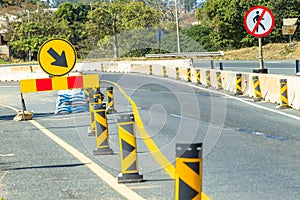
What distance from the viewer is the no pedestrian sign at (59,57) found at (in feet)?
46.9

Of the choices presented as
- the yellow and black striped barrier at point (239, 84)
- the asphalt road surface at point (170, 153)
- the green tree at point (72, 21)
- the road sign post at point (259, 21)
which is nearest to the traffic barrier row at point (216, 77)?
the yellow and black striped barrier at point (239, 84)

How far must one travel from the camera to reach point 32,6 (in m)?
107

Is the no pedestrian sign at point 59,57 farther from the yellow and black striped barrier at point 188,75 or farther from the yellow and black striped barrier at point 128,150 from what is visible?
the yellow and black striped barrier at point 188,75

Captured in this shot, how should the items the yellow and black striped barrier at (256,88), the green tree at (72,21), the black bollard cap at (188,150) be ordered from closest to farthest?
the black bollard cap at (188,150) → the yellow and black striped barrier at (256,88) → the green tree at (72,21)

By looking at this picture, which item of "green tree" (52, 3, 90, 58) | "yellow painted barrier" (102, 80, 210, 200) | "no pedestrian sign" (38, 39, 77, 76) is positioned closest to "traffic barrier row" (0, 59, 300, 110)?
"yellow painted barrier" (102, 80, 210, 200)

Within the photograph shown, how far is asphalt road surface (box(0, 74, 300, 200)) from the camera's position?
855cm

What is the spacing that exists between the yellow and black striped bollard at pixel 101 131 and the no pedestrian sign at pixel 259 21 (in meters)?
11.3

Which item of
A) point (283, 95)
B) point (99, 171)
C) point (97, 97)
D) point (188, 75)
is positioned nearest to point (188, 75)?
point (188, 75)

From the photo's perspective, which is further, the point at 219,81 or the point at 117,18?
the point at 117,18

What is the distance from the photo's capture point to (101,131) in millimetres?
11375

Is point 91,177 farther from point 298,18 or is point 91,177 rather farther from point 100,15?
point 100,15

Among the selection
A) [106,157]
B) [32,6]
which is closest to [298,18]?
[32,6]

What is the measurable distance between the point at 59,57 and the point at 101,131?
12.3 ft

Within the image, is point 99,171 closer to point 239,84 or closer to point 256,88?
point 256,88
